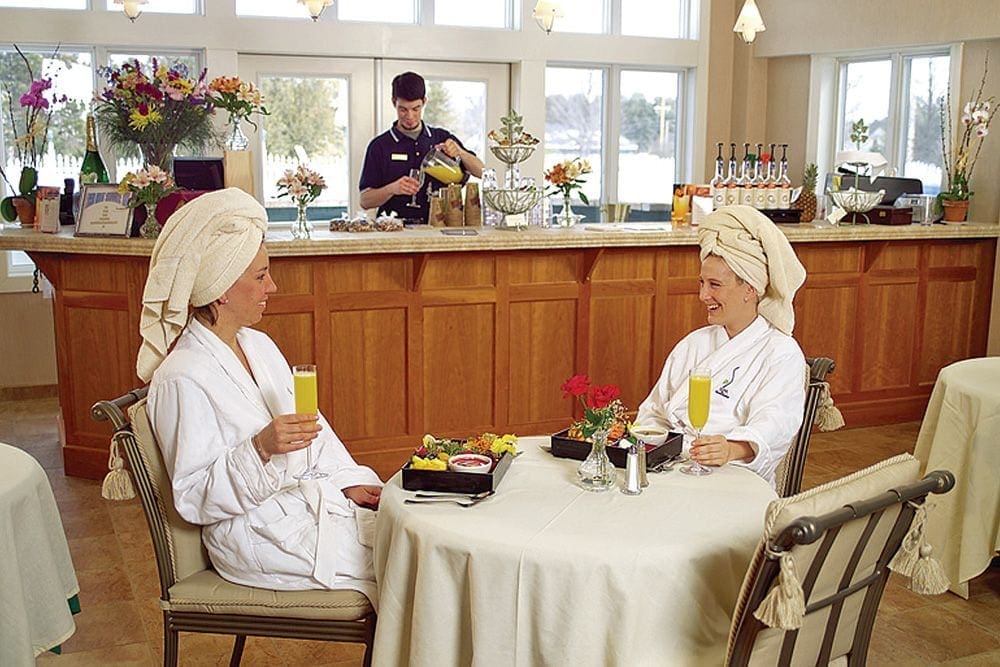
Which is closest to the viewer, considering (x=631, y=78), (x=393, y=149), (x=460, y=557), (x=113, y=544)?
(x=460, y=557)

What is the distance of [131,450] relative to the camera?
253 cm

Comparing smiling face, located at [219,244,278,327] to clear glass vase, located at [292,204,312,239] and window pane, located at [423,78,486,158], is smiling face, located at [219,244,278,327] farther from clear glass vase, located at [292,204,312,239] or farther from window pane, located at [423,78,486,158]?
window pane, located at [423,78,486,158]

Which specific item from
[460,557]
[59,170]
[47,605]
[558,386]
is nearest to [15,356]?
[59,170]

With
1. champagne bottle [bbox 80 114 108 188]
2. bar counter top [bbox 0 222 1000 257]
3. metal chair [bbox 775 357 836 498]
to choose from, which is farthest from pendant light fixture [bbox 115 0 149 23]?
metal chair [bbox 775 357 836 498]

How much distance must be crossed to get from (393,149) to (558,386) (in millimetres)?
1726

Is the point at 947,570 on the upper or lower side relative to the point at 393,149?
lower

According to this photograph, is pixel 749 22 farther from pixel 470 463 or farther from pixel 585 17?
pixel 470 463

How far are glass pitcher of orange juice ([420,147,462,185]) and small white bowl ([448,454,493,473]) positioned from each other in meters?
3.13

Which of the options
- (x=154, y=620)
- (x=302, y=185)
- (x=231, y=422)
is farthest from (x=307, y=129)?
(x=231, y=422)

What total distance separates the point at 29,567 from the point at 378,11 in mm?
5590

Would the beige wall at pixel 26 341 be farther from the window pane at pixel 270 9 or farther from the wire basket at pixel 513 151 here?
the wire basket at pixel 513 151

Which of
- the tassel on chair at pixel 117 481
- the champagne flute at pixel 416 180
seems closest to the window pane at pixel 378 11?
the champagne flute at pixel 416 180

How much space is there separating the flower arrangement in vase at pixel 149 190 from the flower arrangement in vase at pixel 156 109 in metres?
0.26

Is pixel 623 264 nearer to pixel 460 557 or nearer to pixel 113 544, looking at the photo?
pixel 113 544
